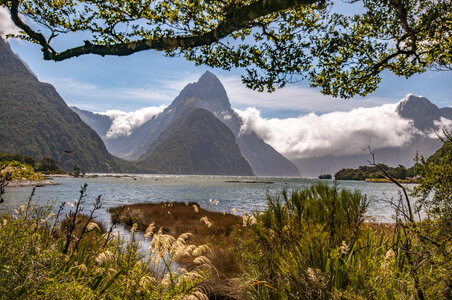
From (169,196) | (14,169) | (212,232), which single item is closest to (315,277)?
(14,169)

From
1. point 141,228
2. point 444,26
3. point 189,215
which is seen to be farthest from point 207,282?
point 189,215

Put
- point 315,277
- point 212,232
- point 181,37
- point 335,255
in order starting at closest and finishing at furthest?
point 315,277, point 335,255, point 181,37, point 212,232

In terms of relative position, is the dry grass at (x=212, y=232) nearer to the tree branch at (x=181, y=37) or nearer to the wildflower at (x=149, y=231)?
the wildflower at (x=149, y=231)

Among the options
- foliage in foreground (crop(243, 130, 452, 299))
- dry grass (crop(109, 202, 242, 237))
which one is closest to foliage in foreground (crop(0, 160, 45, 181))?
foliage in foreground (crop(243, 130, 452, 299))

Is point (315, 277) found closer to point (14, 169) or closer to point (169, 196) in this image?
point (14, 169)

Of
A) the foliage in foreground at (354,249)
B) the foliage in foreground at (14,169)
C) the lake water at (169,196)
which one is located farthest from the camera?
the lake water at (169,196)

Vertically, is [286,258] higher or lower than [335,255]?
lower

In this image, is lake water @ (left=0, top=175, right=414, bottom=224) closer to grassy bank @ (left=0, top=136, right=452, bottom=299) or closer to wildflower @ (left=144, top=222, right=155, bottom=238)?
grassy bank @ (left=0, top=136, right=452, bottom=299)

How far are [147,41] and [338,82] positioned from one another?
6.86 metres

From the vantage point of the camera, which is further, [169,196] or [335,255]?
[169,196]

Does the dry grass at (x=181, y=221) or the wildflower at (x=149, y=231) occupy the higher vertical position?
the wildflower at (x=149, y=231)

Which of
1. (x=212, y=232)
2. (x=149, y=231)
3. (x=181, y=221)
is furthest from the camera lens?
(x=181, y=221)

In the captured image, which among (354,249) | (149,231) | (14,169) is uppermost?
(14,169)

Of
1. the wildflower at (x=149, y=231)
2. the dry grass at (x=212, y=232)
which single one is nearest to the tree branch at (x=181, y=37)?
the dry grass at (x=212, y=232)
